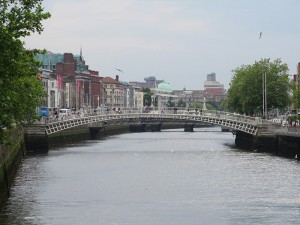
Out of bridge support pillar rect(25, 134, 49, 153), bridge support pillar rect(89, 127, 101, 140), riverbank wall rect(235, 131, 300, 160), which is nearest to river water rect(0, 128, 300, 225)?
riverbank wall rect(235, 131, 300, 160)

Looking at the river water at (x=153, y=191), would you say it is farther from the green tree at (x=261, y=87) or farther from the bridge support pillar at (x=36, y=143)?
the green tree at (x=261, y=87)

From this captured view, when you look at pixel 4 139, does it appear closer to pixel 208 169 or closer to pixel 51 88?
pixel 208 169

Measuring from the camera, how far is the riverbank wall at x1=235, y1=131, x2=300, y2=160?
6762 cm

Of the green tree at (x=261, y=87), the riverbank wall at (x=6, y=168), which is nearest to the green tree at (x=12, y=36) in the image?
the riverbank wall at (x=6, y=168)

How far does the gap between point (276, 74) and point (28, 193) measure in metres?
66.9

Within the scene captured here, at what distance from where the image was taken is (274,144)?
2980 inches

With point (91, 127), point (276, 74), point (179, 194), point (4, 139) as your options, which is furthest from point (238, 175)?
point (91, 127)

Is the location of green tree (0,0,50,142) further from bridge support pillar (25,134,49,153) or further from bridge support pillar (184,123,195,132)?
bridge support pillar (184,123,195,132)

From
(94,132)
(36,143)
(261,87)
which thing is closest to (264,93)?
(261,87)

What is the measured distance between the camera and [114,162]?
6147 centimetres

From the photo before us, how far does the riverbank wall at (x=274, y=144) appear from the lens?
2662 inches

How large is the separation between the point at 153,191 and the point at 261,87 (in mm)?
63934

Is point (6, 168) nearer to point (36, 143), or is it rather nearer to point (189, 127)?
point (36, 143)

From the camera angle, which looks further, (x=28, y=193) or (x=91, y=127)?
(x=91, y=127)
